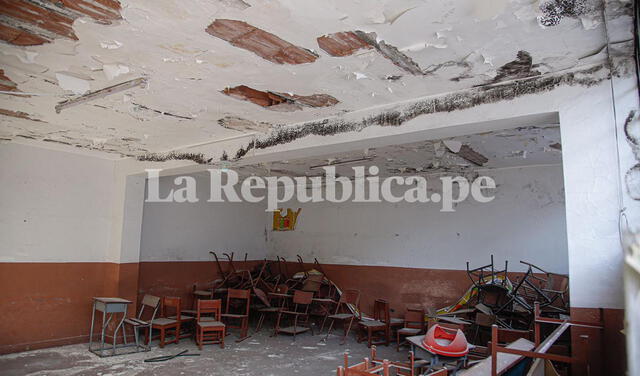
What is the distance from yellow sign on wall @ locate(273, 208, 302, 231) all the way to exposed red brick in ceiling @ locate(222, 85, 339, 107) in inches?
225

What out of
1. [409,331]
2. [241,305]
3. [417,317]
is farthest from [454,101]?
[241,305]

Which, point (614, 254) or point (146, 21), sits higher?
point (146, 21)

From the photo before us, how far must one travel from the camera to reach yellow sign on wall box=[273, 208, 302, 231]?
31.0 ft

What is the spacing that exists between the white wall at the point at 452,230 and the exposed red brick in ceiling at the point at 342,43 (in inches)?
198

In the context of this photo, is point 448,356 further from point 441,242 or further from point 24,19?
point 24,19

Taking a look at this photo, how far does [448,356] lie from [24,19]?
4217 mm

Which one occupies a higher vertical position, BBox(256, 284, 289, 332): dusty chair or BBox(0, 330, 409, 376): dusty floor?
BBox(256, 284, 289, 332): dusty chair

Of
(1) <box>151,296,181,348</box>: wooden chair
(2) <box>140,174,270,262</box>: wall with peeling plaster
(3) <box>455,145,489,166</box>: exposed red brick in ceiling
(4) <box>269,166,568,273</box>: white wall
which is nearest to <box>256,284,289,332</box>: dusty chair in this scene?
(4) <box>269,166,568,273</box>: white wall

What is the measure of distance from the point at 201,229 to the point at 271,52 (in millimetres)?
6046

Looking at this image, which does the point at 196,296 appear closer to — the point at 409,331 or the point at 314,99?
the point at 409,331

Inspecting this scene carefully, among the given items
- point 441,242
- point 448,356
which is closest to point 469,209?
point 441,242

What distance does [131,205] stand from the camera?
21.6ft

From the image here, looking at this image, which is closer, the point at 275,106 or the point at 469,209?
the point at 275,106

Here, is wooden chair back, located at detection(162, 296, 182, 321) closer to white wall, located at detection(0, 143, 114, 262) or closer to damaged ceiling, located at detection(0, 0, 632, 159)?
white wall, located at detection(0, 143, 114, 262)
